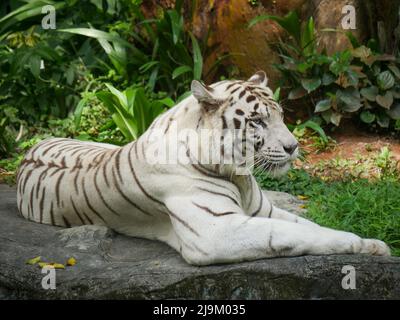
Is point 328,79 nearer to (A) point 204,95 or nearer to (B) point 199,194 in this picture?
(A) point 204,95

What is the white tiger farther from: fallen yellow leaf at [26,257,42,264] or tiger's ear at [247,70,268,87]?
fallen yellow leaf at [26,257,42,264]

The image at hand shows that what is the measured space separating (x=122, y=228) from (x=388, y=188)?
2.27 meters

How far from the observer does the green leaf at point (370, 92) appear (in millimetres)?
7289

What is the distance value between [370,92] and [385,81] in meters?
0.19

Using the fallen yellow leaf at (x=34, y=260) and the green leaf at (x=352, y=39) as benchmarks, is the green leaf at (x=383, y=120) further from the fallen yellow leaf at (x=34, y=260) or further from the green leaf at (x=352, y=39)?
the fallen yellow leaf at (x=34, y=260)

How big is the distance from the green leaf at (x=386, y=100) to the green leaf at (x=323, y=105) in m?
0.51

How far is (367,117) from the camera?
7.32 m

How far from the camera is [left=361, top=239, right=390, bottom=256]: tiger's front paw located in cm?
372

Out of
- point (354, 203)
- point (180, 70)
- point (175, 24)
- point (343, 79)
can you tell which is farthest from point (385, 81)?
Answer: point (354, 203)

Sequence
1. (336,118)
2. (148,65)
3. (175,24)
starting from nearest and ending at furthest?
(336,118), (175,24), (148,65)

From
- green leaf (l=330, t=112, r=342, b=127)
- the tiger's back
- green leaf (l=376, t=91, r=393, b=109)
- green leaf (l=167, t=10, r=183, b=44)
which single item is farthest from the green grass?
green leaf (l=167, t=10, r=183, b=44)

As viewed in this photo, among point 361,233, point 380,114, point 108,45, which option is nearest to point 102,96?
point 108,45

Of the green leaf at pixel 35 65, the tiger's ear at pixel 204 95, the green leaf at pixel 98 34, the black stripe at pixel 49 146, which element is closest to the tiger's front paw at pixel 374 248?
the tiger's ear at pixel 204 95

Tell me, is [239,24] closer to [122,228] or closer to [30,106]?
[30,106]
